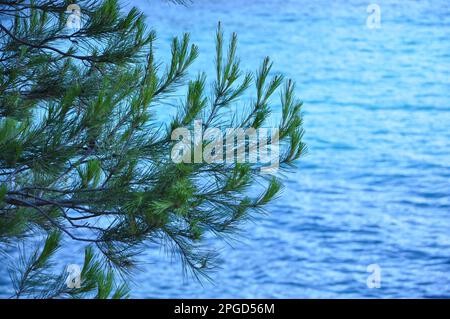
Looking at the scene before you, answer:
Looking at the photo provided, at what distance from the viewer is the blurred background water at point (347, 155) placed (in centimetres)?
524

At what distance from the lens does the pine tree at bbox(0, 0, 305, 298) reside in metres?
1.67

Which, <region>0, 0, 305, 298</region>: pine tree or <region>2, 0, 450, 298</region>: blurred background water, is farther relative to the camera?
<region>2, 0, 450, 298</region>: blurred background water

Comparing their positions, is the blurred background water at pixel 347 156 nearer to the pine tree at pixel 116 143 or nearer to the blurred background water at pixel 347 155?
the blurred background water at pixel 347 155

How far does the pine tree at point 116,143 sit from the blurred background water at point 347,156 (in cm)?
323

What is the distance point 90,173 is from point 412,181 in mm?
4466

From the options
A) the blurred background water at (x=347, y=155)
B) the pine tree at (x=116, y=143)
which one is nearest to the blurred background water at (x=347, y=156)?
the blurred background water at (x=347, y=155)

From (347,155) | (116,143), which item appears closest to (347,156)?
(347,155)

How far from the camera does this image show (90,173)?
165cm

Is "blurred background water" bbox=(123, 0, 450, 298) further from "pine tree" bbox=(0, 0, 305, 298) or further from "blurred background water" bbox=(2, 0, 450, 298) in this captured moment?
"pine tree" bbox=(0, 0, 305, 298)

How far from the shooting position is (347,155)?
6273 millimetres

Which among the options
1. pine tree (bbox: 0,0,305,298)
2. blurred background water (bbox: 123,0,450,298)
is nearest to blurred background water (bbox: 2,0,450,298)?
blurred background water (bbox: 123,0,450,298)

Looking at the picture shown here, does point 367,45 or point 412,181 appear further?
point 367,45

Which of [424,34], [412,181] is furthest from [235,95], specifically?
[424,34]

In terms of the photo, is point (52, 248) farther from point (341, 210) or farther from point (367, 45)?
point (367, 45)
